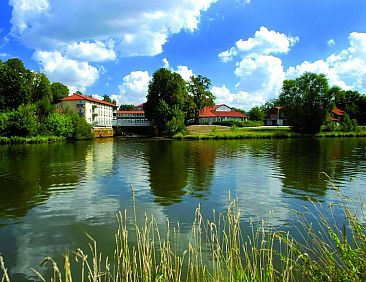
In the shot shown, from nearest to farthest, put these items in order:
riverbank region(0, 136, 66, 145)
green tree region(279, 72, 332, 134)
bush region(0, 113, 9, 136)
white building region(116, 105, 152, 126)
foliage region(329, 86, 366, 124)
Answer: riverbank region(0, 136, 66, 145)
bush region(0, 113, 9, 136)
green tree region(279, 72, 332, 134)
white building region(116, 105, 152, 126)
foliage region(329, 86, 366, 124)

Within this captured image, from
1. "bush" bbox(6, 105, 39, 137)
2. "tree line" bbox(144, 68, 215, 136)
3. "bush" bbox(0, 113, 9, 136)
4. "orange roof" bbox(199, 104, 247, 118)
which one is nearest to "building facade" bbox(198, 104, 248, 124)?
"orange roof" bbox(199, 104, 247, 118)

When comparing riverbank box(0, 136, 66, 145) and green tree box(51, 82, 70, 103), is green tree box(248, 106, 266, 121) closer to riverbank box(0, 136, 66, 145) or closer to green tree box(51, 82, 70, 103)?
green tree box(51, 82, 70, 103)

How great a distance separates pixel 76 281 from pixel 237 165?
26.2 metres

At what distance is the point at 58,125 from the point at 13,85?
22.1m

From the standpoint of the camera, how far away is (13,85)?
306 ft

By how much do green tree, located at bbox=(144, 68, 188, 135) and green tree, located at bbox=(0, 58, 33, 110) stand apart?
114ft

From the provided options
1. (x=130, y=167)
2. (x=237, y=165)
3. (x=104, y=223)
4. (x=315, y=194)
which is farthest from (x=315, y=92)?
(x=104, y=223)

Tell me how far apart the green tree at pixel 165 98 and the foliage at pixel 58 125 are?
2458cm

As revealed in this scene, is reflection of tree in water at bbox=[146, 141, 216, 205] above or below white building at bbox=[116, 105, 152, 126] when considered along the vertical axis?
below

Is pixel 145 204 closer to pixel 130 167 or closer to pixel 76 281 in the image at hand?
pixel 76 281

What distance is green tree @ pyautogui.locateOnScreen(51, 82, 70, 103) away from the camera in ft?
416

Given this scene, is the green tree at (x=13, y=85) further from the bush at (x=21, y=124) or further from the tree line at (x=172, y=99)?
the tree line at (x=172, y=99)

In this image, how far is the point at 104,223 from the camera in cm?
1440

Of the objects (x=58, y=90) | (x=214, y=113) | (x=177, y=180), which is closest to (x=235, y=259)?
(x=177, y=180)
